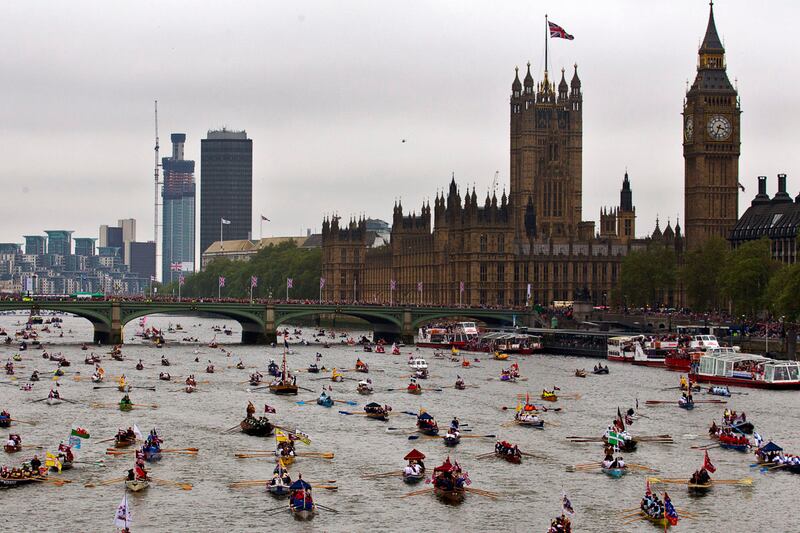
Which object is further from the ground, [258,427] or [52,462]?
[258,427]

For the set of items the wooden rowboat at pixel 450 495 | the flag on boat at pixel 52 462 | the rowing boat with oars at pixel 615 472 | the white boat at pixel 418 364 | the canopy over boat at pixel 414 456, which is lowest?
the wooden rowboat at pixel 450 495

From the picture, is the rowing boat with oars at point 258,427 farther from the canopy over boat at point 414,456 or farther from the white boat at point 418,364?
the white boat at point 418,364

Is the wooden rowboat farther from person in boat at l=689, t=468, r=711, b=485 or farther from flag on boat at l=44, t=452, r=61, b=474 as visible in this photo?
flag on boat at l=44, t=452, r=61, b=474

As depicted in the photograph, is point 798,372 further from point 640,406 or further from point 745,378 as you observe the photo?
point 640,406

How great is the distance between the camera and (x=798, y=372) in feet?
517

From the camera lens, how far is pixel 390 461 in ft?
351

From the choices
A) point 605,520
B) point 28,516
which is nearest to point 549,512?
point 605,520

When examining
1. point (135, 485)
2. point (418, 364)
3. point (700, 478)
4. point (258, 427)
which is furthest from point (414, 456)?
point (418, 364)

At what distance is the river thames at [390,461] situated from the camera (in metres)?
89.2

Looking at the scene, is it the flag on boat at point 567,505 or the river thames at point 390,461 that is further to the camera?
the river thames at point 390,461

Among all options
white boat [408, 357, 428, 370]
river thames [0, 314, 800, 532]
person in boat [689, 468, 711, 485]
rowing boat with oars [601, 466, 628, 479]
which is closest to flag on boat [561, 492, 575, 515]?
river thames [0, 314, 800, 532]

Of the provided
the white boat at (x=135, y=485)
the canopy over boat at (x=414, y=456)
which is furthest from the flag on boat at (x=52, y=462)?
the canopy over boat at (x=414, y=456)

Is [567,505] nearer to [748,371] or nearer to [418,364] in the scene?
[748,371]

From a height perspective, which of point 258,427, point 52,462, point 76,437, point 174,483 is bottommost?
point 174,483
